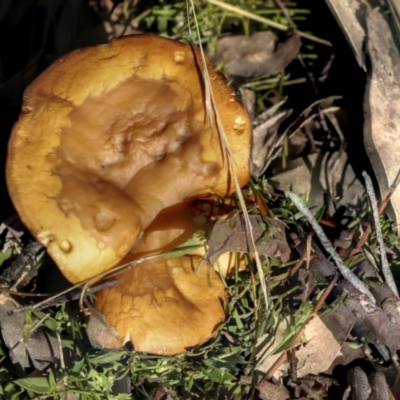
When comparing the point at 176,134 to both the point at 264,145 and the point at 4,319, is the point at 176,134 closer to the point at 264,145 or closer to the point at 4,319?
the point at 264,145

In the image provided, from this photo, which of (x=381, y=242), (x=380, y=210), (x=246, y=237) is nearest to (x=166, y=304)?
(x=246, y=237)

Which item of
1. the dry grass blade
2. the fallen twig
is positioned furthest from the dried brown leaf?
the fallen twig

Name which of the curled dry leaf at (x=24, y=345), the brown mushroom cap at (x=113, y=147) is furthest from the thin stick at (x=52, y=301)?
the brown mushroom cap at (x=113, y=147)

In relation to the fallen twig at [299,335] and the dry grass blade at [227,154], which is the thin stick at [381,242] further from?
the dry grass blade at [227,154]

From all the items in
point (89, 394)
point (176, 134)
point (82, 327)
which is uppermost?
point (176, 134)

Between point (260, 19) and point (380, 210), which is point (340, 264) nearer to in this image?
point (380, 210)

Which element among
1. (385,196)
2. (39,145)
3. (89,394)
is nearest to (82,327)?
(89,394)

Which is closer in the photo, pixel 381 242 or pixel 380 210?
pixel 381 242
